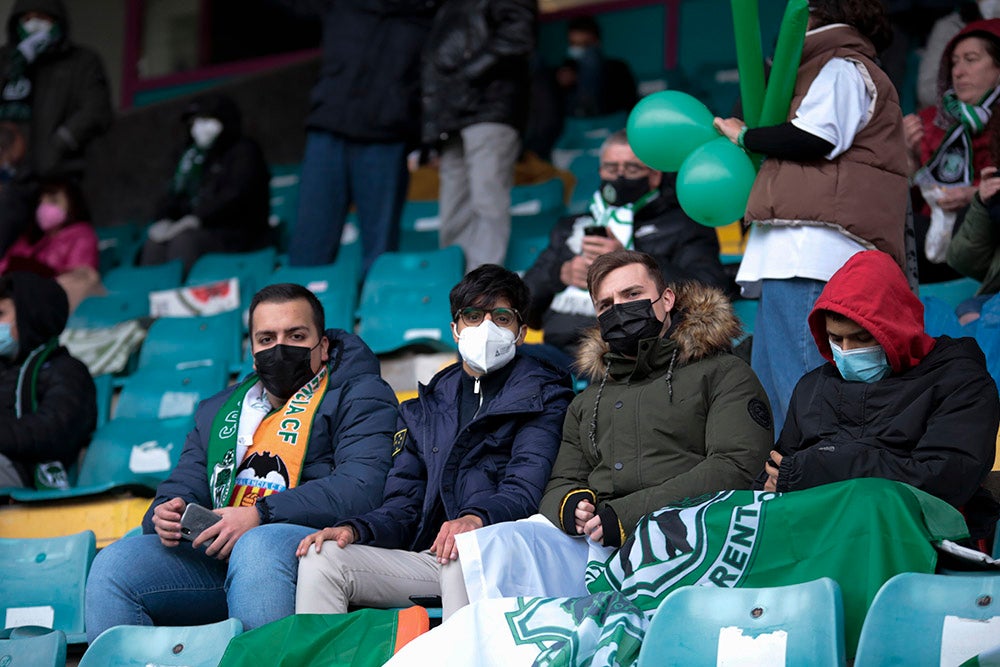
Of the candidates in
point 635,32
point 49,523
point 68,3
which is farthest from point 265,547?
point 68,3

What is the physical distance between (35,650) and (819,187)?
236 cm

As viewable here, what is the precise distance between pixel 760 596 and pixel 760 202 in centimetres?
Result: 143

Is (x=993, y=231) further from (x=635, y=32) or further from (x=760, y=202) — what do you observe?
(x=635, y=32)

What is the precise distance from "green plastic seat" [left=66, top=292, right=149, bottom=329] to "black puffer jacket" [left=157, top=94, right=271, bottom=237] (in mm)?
703

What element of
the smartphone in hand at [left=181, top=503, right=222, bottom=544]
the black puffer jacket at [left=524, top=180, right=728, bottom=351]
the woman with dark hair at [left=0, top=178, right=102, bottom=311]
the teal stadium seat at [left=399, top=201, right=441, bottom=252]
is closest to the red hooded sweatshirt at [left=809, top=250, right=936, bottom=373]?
the black puffer jacket at [left=524, top=180, right=728, bottom=351]

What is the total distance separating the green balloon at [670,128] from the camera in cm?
419

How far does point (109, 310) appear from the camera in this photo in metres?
6.90

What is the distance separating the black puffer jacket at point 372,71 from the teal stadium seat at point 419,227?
94cm

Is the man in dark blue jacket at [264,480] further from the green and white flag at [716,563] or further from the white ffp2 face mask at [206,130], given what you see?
the white ffp2 face mask at [206,130]

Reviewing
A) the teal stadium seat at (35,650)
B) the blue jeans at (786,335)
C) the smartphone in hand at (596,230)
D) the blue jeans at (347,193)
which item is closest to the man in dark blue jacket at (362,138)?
the blue jeans at (347,193)

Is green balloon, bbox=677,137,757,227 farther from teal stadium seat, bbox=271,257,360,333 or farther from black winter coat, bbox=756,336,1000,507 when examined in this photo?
teal stadium seat, bbox=271,257,360,333

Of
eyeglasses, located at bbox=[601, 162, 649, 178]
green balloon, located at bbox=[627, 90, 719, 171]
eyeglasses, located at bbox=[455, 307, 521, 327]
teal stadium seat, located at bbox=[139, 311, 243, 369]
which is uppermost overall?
green balloon, located at bbox=[627, 90, 719, 171]

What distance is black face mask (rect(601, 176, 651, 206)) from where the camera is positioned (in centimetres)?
488

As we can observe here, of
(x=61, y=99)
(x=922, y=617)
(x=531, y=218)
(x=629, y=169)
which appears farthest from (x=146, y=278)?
(x=922, y=617)
